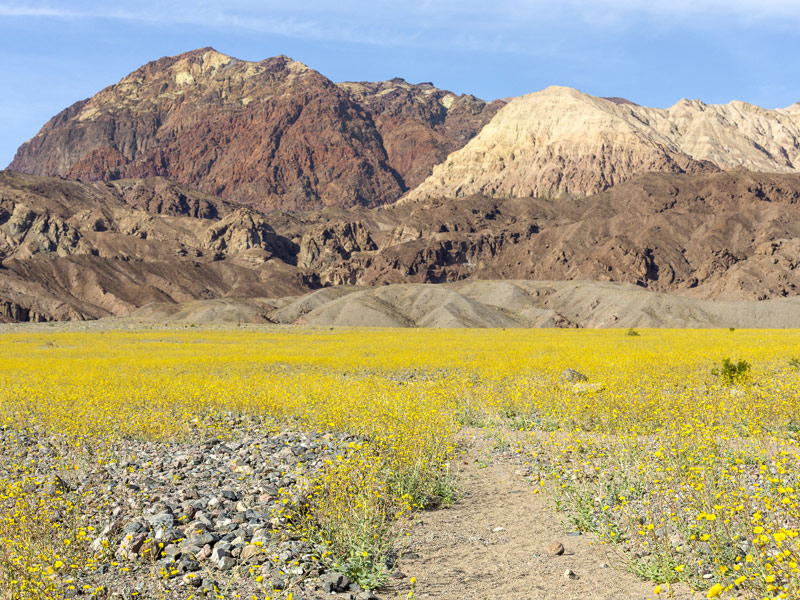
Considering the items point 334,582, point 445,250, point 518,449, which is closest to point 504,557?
point 334,582

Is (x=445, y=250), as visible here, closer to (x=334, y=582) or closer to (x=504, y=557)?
(x=504, y=557)

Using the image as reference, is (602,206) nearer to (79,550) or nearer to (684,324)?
(684,324)

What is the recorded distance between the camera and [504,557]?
23.6 ft

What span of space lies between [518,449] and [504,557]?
5.12 metres

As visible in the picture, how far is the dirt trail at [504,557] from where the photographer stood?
20.4ft

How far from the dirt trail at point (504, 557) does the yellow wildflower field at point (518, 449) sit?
29cm

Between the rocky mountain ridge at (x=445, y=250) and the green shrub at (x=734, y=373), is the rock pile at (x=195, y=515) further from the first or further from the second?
the rocky mountain ridge at (x=445, y=250)

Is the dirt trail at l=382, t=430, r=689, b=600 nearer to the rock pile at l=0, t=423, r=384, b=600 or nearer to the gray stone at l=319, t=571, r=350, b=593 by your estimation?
the gray stone at l=319, t=571, r=350, b=593

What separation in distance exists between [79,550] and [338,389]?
10.4 metres

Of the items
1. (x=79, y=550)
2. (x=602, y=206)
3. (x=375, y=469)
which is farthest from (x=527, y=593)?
(x=602, y=206)

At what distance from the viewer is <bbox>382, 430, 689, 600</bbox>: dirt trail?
6227 millimetres

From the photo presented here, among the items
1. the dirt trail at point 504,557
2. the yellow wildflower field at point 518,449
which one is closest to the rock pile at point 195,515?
the yellow wildflower field at point 518,449

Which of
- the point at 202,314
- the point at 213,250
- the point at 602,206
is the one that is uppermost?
the point at 602,206

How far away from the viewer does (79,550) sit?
6.83 m
